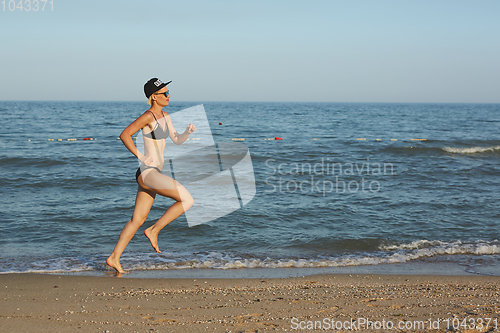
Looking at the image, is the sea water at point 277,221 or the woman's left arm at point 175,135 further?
the sea water at point 277,221

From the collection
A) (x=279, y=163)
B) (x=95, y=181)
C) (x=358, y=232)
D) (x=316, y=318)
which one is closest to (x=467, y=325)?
(x=316, y=318)

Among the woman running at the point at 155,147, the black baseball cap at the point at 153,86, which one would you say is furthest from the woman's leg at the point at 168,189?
the black baseball cap at the point at 153,86

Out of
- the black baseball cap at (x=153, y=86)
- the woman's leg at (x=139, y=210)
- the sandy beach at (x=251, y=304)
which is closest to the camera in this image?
the sandy beach at (x=251, y=304)

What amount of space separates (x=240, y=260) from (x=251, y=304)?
2058 millimetres

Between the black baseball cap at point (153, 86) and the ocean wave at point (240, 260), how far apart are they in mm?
2780

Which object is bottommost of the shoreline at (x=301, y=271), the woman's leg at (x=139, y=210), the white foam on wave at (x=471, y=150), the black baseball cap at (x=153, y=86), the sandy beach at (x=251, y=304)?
the shoreline at (x=301, y=271)

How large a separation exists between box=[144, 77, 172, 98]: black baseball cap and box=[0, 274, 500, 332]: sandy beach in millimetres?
2432

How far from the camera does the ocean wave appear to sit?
5.92 meters

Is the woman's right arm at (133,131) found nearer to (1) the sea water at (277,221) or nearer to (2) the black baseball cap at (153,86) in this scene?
(2) the black baseball cap at (153,86)

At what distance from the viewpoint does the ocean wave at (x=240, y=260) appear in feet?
19.4

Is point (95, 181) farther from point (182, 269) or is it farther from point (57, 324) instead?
point (57, 324)

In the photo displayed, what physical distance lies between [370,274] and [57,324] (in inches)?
164

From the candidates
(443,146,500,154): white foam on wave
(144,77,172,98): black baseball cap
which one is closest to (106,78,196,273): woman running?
(144,77,172,98): black baseball cap

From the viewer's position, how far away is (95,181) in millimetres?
12328
